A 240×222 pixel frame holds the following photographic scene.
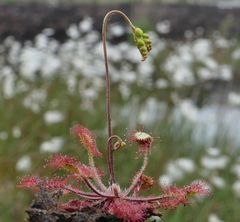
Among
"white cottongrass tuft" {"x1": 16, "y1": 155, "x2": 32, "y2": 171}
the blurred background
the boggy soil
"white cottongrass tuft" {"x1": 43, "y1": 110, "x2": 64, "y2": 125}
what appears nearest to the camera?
the boggy soil

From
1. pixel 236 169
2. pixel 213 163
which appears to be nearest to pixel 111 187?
pixel 213 163

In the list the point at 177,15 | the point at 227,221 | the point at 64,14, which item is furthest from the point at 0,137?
the point at 177,15

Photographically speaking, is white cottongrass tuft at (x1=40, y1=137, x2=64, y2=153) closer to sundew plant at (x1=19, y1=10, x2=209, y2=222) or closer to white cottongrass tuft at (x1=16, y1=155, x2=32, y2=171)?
white cottongrass tuft at (x1=16, y1=155, x2=32, y2=171)

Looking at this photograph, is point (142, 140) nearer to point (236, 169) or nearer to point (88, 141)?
point (88, 141)

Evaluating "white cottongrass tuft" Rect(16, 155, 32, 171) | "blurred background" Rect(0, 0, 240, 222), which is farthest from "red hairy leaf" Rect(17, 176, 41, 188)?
"white cottongrass tuft" Rect(16, 155, 32, 171)

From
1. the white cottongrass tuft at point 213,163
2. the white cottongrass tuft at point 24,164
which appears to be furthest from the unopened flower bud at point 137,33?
the white cottongrass tuft at point 213,163
